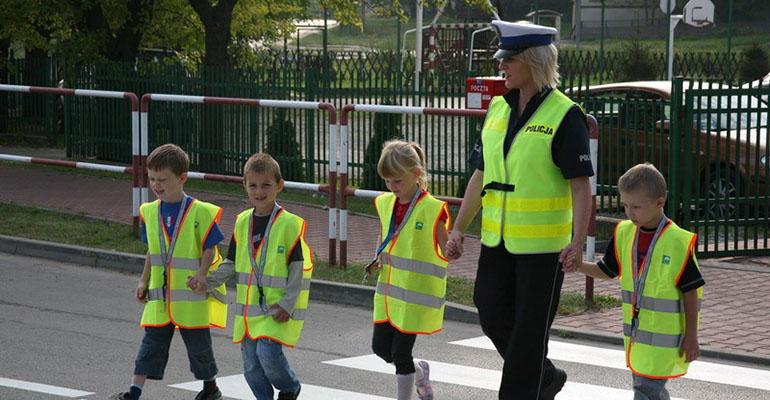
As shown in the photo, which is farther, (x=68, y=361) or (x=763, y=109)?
(x=763, y=109)

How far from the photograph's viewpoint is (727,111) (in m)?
12.3

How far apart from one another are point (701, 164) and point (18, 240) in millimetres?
6510

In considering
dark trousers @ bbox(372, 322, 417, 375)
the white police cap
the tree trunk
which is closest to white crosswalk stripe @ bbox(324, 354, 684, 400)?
dark trousers @ bbox(372, 322, 417, 375)

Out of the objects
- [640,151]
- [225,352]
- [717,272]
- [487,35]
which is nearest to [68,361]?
[225,352]

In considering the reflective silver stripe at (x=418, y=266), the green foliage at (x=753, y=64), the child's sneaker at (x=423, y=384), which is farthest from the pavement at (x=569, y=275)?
the green foliage at (x=753, y=64)

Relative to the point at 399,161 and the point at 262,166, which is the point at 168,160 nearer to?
the point at 262,166

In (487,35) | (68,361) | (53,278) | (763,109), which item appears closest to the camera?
(68,361)

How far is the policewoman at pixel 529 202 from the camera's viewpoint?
5914mm

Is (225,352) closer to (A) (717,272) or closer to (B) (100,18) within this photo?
(A) (717,272)

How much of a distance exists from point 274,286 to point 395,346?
2.25ft

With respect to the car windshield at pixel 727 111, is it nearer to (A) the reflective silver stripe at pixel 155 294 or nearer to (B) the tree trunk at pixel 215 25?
(A) the reflective silver stripe at pixel 155 294

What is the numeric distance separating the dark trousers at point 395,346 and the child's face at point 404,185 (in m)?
0.65

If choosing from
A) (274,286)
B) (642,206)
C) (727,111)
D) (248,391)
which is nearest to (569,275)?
(727,111)

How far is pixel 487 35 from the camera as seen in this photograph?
46.0 m
